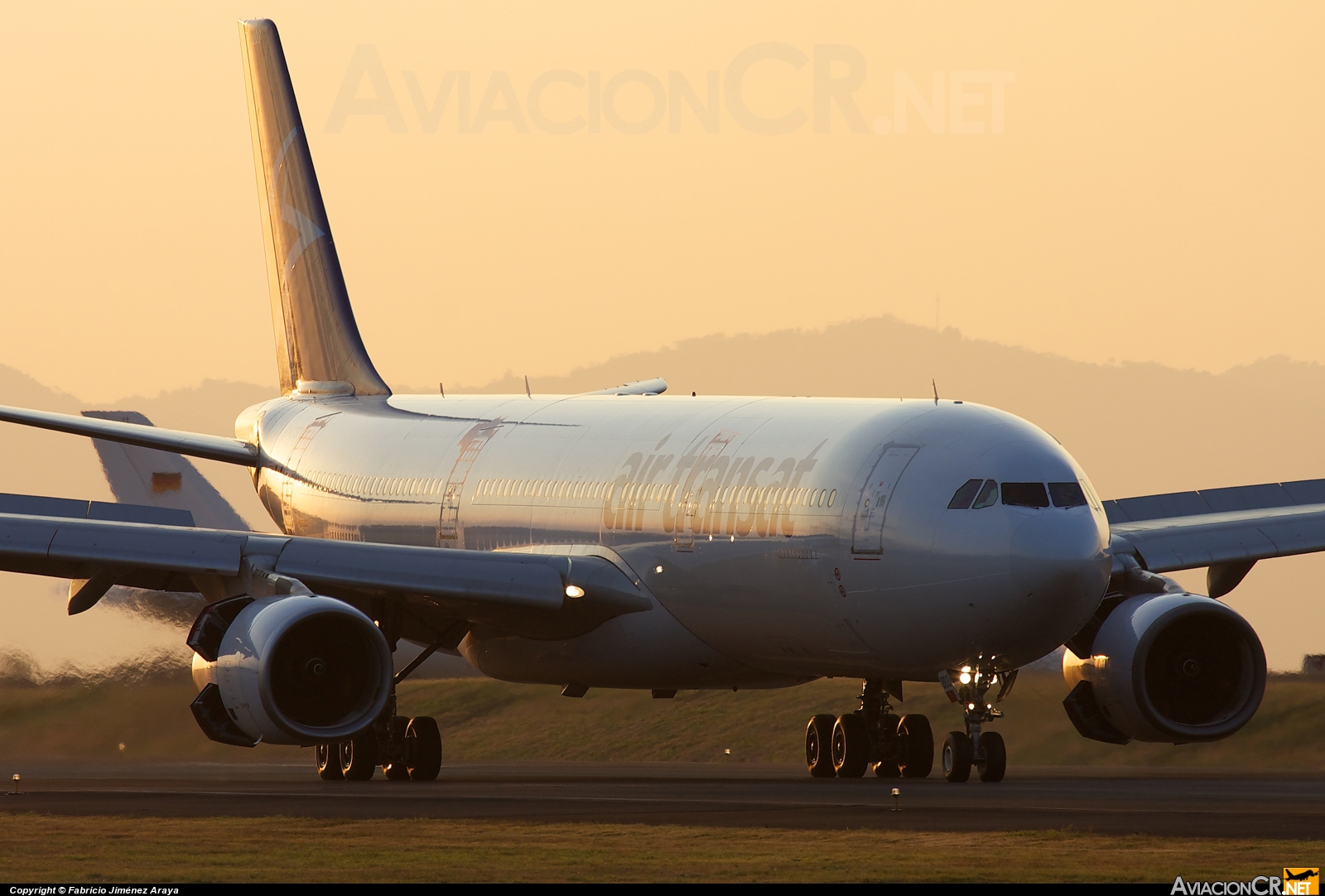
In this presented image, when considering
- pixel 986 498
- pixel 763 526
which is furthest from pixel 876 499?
pixel 763 526

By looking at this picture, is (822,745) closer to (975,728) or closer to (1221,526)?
(975,728)

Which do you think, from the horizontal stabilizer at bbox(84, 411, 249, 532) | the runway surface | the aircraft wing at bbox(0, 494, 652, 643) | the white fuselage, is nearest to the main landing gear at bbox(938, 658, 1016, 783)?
the runway surface

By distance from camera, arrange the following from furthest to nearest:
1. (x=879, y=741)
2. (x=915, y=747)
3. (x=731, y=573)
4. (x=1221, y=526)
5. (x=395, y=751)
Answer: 1. (x=1221, y=526)
2. (x=395, y=751)
3. (x=879, y=741)
4. (x=915, y=747)
5. (x=731, y=573)

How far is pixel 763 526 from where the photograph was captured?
25875 millimetres

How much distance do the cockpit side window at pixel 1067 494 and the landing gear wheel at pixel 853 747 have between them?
5.37m

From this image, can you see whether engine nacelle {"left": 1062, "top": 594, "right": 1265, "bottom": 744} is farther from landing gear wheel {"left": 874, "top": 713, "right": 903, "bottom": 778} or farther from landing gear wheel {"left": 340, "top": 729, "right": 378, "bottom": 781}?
landing gear wheel {"left": 340, "top": 729, "right": 378, "bottom": 781}

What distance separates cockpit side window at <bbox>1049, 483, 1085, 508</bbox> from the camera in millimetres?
24031

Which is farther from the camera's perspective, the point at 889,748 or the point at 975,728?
the point at 889,748

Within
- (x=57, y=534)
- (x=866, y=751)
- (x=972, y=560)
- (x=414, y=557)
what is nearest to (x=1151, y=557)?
(x=866, y=751)

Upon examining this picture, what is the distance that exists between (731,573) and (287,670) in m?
5.08

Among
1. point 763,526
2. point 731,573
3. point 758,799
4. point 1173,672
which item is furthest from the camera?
point 1173,672

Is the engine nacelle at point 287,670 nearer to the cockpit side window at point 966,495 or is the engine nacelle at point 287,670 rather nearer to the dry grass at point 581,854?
the dry grass at point 581,854

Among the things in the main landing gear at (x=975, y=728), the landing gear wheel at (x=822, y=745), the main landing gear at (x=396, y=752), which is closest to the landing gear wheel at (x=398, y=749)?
the main landing gear at (x=396, y=752)

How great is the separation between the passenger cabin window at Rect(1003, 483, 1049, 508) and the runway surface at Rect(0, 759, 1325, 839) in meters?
2.98
